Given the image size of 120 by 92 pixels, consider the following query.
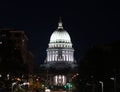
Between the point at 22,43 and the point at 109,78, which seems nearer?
the point at 109,78

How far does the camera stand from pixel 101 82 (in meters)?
92.9

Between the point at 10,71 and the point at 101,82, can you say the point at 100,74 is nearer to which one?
the point at 101,82

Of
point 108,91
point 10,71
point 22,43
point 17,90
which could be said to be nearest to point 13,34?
point 22,43

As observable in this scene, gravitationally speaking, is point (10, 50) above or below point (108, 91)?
above

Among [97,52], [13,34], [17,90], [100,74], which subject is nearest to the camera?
[100,74]

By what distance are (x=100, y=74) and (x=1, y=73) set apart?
51.2 feet

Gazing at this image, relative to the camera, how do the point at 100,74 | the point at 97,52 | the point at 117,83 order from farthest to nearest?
the point at 97,52, the point at 100,74, the point at 117,83

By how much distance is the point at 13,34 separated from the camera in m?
177

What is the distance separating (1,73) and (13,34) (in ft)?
279

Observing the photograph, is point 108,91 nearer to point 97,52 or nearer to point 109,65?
point 109,65

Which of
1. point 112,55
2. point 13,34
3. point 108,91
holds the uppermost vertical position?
point 13,34

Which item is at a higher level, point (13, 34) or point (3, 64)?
point (13, 34)

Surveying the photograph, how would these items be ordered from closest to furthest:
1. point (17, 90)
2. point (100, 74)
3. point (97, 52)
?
point (100, 74)
point (97, 52)
point (17, 90)

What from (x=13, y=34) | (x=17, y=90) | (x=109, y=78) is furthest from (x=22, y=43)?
(x=109, y=78)
